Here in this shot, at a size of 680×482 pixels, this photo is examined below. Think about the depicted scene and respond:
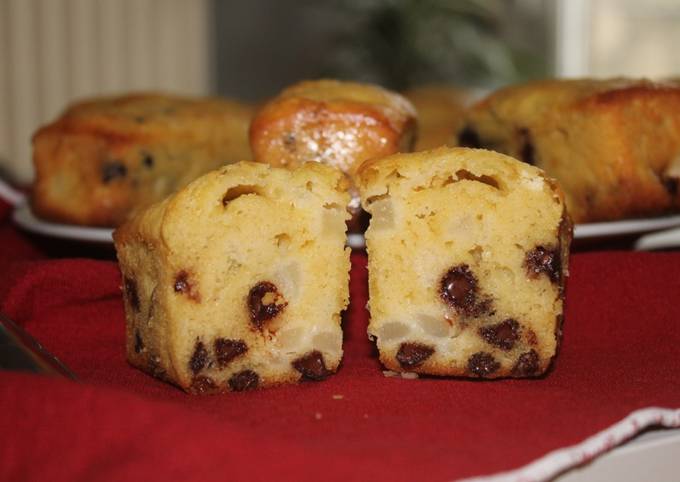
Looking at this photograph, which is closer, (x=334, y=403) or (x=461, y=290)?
(x=334, y=403)

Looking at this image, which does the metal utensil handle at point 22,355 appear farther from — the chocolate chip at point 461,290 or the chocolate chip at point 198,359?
the chocolate chip at point 461,290

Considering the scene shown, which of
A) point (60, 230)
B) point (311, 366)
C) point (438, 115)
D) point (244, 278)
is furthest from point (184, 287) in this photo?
point (438, 115)

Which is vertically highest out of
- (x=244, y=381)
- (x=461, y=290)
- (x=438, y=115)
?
(x=438, y=115)

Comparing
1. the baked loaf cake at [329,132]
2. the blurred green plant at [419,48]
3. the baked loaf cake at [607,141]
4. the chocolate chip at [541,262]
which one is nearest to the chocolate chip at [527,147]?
the baked loaf cake at [607,141]

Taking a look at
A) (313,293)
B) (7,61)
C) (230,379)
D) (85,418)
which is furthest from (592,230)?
(7,61)

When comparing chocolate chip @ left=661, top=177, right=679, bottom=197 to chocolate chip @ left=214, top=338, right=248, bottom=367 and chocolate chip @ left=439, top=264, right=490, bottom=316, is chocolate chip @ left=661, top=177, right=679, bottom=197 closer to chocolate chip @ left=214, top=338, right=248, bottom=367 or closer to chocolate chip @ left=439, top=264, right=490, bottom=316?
chocolate chip @ left=439, top=264, right=490, bottom=316

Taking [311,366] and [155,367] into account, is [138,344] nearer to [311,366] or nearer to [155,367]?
[155,367]

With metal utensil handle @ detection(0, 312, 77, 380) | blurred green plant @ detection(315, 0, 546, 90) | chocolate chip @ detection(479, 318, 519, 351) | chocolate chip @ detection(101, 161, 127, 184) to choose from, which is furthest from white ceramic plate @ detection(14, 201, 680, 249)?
blurred green plant @ detection(315, 0, 546, 90)

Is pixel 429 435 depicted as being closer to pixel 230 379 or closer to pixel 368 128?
pixel 230 379
